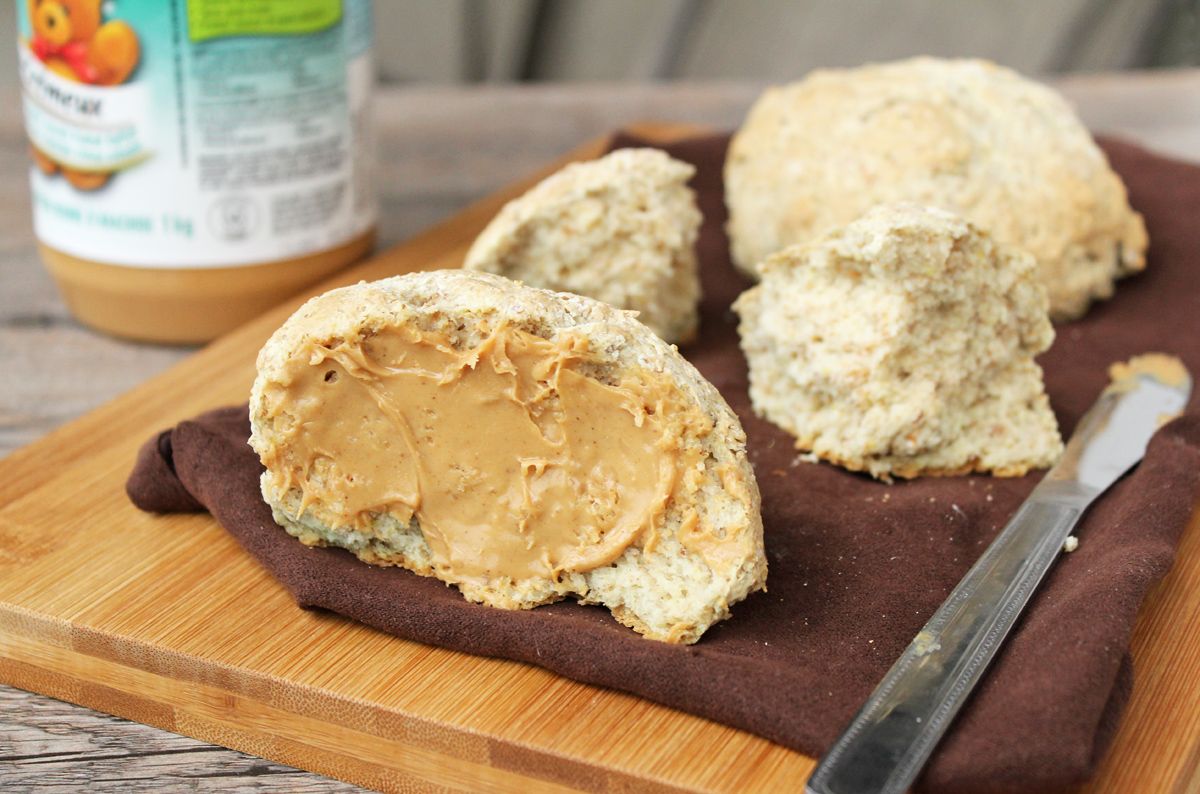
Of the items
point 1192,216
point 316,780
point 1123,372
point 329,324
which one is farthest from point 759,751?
point 1192,216

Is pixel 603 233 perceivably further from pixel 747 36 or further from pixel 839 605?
pixel 747 36

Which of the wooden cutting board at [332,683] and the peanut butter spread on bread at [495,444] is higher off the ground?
the peanut butter spread on bread at [495,444]

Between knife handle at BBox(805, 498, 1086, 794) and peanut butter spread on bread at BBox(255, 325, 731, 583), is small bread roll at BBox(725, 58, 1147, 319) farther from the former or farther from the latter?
peanut butter spread on bread at BBox(255, 325, 731, 583)

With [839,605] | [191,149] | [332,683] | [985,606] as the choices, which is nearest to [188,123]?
[191,149]

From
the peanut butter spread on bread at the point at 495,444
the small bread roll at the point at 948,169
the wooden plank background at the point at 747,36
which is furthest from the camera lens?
the wooden plank background at the point at 747,36

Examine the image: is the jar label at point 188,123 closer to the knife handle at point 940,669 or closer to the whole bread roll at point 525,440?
the whole bread roll at point 525,440

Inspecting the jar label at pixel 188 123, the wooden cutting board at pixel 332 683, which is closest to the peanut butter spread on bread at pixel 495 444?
the wooden cutting board at pixel 332 683

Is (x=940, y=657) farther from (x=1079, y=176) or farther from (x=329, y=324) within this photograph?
(x=1079, y=176)
